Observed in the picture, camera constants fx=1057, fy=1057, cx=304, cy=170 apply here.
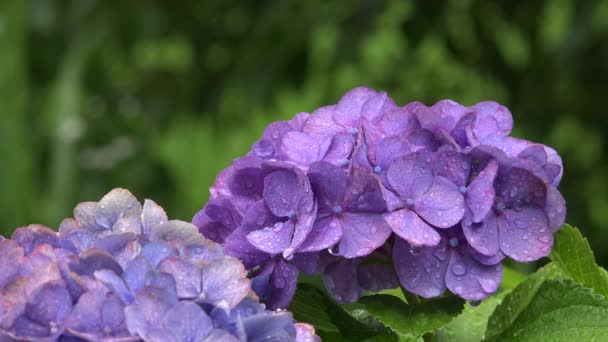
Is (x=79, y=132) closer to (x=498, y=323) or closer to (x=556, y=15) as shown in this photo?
(x=556, y=15)

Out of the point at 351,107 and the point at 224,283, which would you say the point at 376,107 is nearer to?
the point at 351,107

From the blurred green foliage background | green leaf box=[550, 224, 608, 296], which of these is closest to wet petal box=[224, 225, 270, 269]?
green leaf box=[550, 224, 608, 296]

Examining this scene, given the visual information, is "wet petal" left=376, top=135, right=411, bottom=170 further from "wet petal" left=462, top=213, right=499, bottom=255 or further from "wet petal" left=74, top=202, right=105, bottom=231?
"wet petal" left=74, top=202, right=105, bottom=231

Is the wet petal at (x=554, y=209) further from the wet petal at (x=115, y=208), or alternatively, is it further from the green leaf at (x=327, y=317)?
the wet petal at (x=115, y=208)

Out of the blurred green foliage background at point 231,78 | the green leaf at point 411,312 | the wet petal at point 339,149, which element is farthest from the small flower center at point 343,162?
the blurred green foliage background at point 231,78

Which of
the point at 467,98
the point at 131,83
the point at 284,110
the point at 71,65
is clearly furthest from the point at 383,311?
the point at 131,83

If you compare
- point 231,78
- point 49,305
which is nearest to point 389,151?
point 49,305
